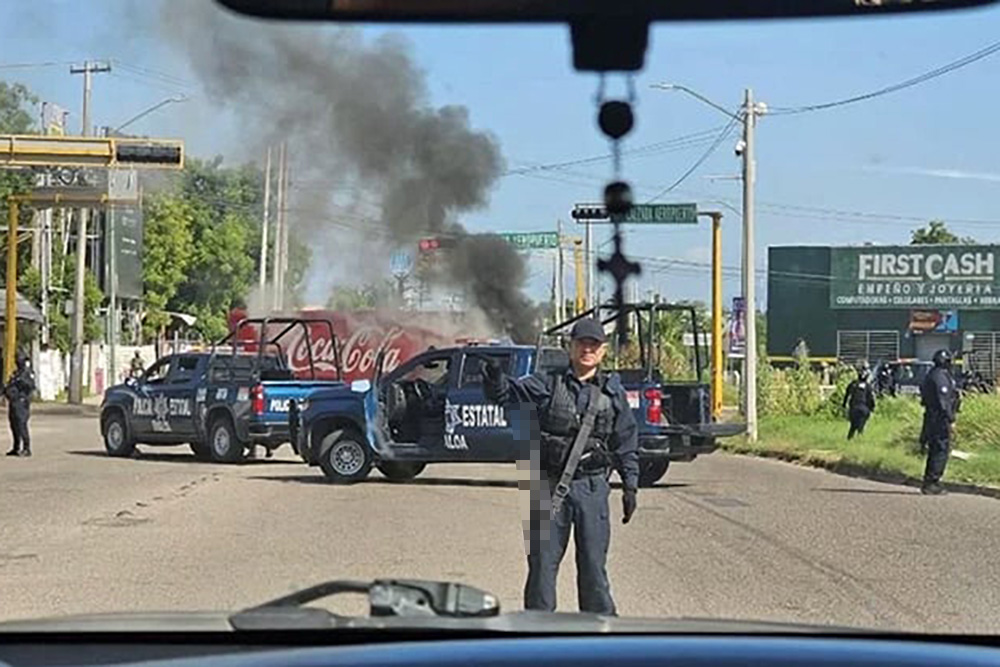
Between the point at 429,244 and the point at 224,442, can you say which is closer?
the point at 429,244

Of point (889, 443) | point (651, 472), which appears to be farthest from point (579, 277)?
point (889, 443)

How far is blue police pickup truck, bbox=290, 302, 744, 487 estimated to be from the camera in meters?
18.2

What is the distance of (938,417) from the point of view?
20.6 metres

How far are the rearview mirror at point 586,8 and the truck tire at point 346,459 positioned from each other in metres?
17.5

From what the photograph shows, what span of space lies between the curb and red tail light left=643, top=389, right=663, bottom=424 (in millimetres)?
4035

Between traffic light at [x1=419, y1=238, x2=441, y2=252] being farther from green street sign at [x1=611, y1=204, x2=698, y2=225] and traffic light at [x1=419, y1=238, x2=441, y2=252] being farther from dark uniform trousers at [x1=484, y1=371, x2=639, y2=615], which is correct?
dark uniform trousers at [x1=484, y1=371, x2=639, y2=615]

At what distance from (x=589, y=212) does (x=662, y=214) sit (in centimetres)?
73

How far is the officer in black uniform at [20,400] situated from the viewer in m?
27.0

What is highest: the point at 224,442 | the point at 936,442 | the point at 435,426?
the point at 435,426

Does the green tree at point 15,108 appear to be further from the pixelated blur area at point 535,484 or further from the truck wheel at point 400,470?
the truck wheel at point 400,470

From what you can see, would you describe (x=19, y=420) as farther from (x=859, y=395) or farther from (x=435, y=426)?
(x=859, y=395)

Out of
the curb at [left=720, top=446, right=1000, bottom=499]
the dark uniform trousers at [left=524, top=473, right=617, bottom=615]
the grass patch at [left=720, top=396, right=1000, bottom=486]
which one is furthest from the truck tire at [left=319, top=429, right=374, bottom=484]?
the dark uniform trousers at [left=524, top=473, right=617, bottom=615]

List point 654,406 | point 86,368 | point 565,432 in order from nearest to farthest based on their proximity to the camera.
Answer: point 565,432 < point 654,406 < point 86,368

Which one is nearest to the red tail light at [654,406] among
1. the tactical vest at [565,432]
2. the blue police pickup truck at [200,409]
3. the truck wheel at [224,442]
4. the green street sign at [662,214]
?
the blue police pickup truck at [200,409]
